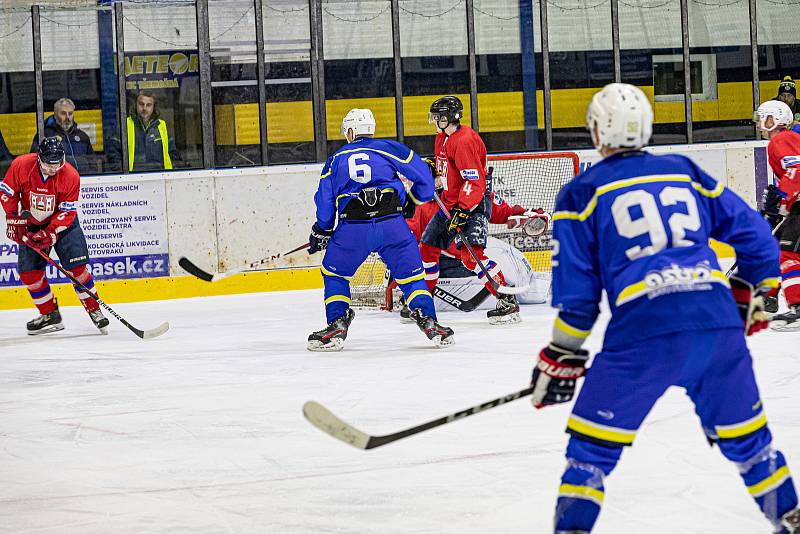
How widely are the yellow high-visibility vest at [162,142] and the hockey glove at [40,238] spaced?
220 cm

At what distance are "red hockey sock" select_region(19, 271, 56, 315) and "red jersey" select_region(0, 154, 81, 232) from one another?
1.18 ft

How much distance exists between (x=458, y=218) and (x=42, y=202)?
2319 mm

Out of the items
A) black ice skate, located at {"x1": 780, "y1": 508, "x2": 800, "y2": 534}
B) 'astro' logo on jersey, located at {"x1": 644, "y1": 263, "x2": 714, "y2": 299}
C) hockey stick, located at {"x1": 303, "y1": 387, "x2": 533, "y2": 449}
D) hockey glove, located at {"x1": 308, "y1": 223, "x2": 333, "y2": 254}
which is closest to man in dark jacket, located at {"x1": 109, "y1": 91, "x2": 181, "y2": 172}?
hockey glove, located at {"x1": 308, "y1": 223, "x2": 333, "y2": 254}

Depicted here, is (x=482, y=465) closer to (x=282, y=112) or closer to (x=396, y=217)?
(x=396, y=217)

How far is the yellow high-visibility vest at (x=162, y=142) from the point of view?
29.1ft

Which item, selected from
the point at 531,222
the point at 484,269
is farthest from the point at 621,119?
the point at 531,222

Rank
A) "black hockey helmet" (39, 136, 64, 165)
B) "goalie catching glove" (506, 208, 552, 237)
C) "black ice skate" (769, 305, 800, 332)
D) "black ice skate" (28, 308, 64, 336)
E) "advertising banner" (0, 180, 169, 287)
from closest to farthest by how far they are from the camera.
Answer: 1. "black ice skate" (769, 305, 800, 332)
2. "black hockey helmet" (39, 136, 64, 165)
3. "black ice skate" (28, 308, 64, 336)
4. "goalie catching glove" (506, 208, 552, 237)
5. "advertising banner" (0, 180, 169, 287)

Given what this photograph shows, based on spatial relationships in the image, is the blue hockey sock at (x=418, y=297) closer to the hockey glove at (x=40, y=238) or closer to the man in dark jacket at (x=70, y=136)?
the hockey glove at (x=40, y=238)

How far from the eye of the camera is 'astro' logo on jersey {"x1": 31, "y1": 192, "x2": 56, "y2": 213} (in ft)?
21.8

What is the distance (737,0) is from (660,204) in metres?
8.30

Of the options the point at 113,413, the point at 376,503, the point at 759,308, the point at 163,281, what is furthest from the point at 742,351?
the point at 163,281

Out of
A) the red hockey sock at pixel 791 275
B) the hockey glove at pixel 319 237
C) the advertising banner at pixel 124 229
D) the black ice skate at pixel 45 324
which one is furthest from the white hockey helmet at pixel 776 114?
the advertising banner at pixel 124 229

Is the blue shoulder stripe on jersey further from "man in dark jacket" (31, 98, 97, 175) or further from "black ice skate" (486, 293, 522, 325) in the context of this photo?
"man in dark jacket" (31, 98, 97, 175)

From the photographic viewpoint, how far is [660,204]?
2.26 m
